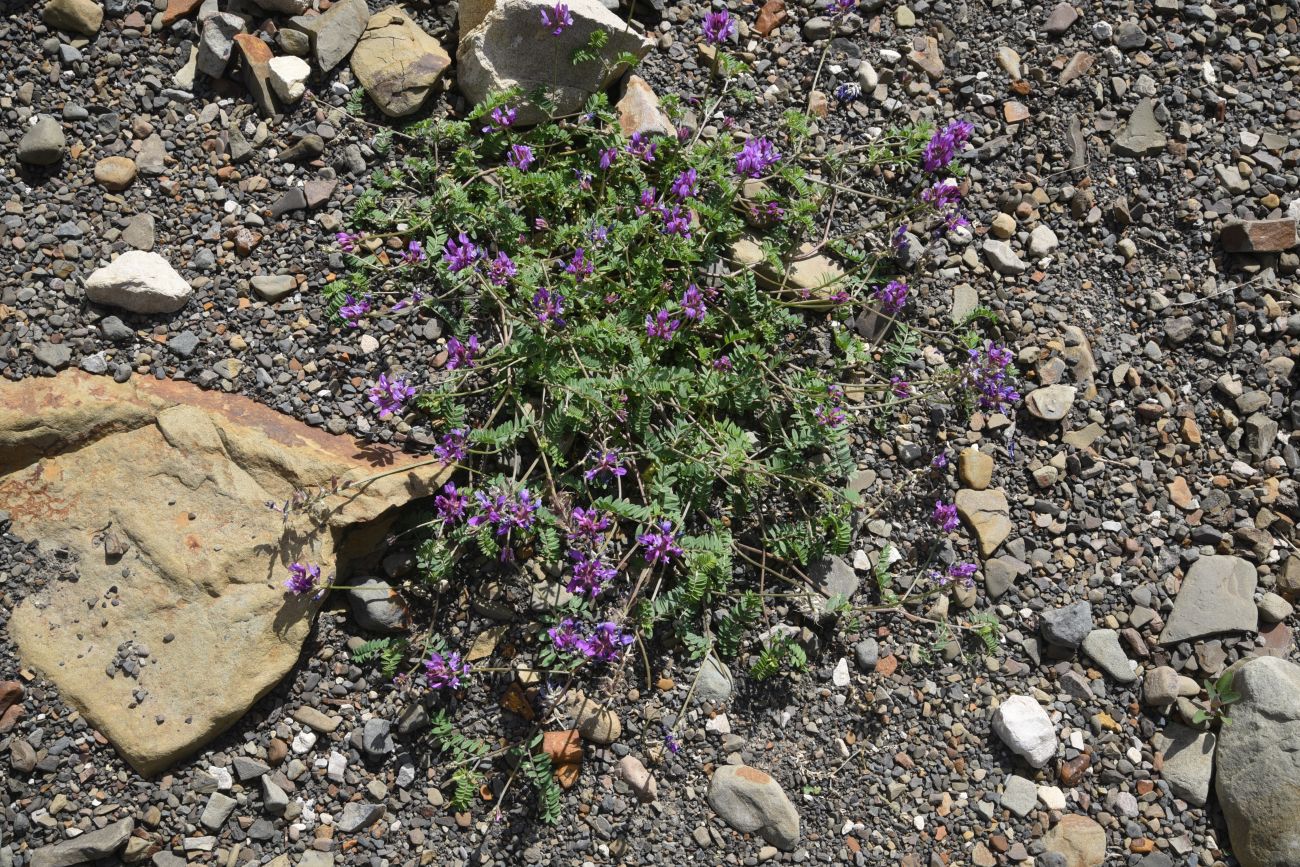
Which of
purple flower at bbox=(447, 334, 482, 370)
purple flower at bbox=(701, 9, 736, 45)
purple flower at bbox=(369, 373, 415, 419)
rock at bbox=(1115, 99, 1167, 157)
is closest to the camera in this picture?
purple flower at bbox=(369, 373, 415, 419)

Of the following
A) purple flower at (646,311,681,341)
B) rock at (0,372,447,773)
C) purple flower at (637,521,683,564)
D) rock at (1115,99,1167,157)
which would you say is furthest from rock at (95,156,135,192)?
rock at (1115,99,1167,157)

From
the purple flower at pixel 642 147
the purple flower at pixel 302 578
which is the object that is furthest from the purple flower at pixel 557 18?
the purple flower at pixel 302 578

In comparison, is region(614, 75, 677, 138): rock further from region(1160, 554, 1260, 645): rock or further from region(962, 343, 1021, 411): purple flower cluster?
region(1160, 554, 1260, 645): rock

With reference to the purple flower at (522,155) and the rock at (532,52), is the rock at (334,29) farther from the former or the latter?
the purple flower at (522,155)

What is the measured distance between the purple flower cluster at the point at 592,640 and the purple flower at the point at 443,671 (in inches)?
13.4

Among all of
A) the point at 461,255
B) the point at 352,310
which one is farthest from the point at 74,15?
the point at 461,255

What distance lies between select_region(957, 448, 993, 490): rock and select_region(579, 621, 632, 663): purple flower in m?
1.57

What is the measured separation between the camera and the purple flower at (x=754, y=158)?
12.3 ft

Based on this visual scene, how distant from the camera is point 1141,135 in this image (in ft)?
14.6

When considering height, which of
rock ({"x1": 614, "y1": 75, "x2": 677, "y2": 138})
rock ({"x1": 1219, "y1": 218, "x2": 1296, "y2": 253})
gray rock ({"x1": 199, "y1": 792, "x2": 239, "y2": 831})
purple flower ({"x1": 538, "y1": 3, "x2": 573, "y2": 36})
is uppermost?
purple flower ({"x1": 538, "y1": 3, "x2": 573, "y2": 36})

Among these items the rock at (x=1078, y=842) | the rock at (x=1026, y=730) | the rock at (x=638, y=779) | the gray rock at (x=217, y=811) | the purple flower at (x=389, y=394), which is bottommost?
the gray rock at (x=217, y=811)

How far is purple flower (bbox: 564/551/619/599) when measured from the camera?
349cm

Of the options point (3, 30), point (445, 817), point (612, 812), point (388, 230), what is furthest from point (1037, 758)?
point (3, 30)

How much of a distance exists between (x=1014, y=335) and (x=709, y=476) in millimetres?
1558
